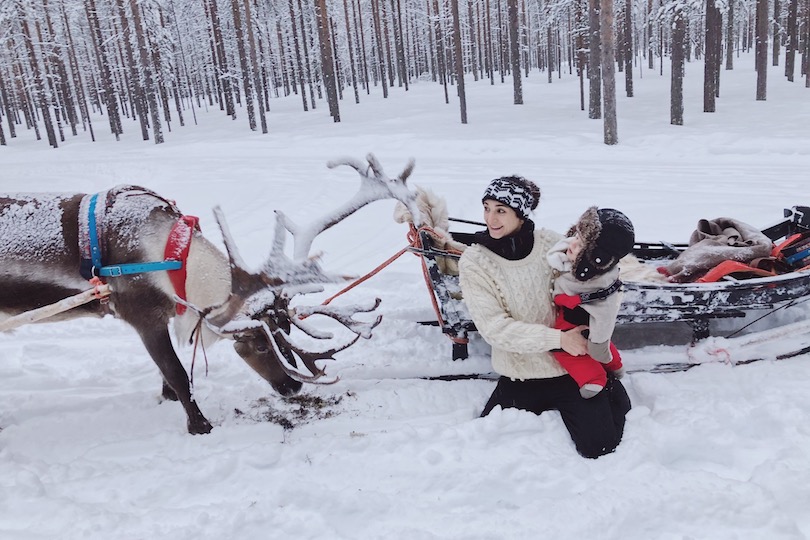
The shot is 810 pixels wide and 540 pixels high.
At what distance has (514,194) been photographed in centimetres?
285

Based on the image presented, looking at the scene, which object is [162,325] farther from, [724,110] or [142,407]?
[724,110]

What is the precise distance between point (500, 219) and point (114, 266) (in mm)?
2207

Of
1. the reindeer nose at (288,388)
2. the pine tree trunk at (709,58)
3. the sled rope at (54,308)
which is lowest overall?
the reindeer nose at (288,388)

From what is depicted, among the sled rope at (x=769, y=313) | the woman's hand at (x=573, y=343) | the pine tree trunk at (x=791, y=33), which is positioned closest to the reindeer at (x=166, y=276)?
the woman's hand at (x=573, y=343)

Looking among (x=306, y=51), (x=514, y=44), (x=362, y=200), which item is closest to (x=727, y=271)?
(x=362, y=200)

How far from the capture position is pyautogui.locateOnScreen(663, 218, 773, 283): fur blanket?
3898 mm

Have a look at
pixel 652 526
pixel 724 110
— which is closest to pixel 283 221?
pixel 652 526

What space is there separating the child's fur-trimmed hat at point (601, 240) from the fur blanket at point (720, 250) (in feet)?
5.04

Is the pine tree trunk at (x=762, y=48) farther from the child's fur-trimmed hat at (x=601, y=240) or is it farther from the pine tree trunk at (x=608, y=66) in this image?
the child's fur-trimmed hat at (x=601, y=240)

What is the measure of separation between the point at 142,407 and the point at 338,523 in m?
2.00

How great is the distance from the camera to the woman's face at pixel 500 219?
290cm

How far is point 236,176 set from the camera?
44.7 ft

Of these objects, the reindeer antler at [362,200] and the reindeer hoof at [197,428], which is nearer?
the reindeer antler at [362,200]

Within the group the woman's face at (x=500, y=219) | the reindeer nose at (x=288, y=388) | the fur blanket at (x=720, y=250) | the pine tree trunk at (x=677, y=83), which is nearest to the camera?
the woman's face at (x=500, y=219)
